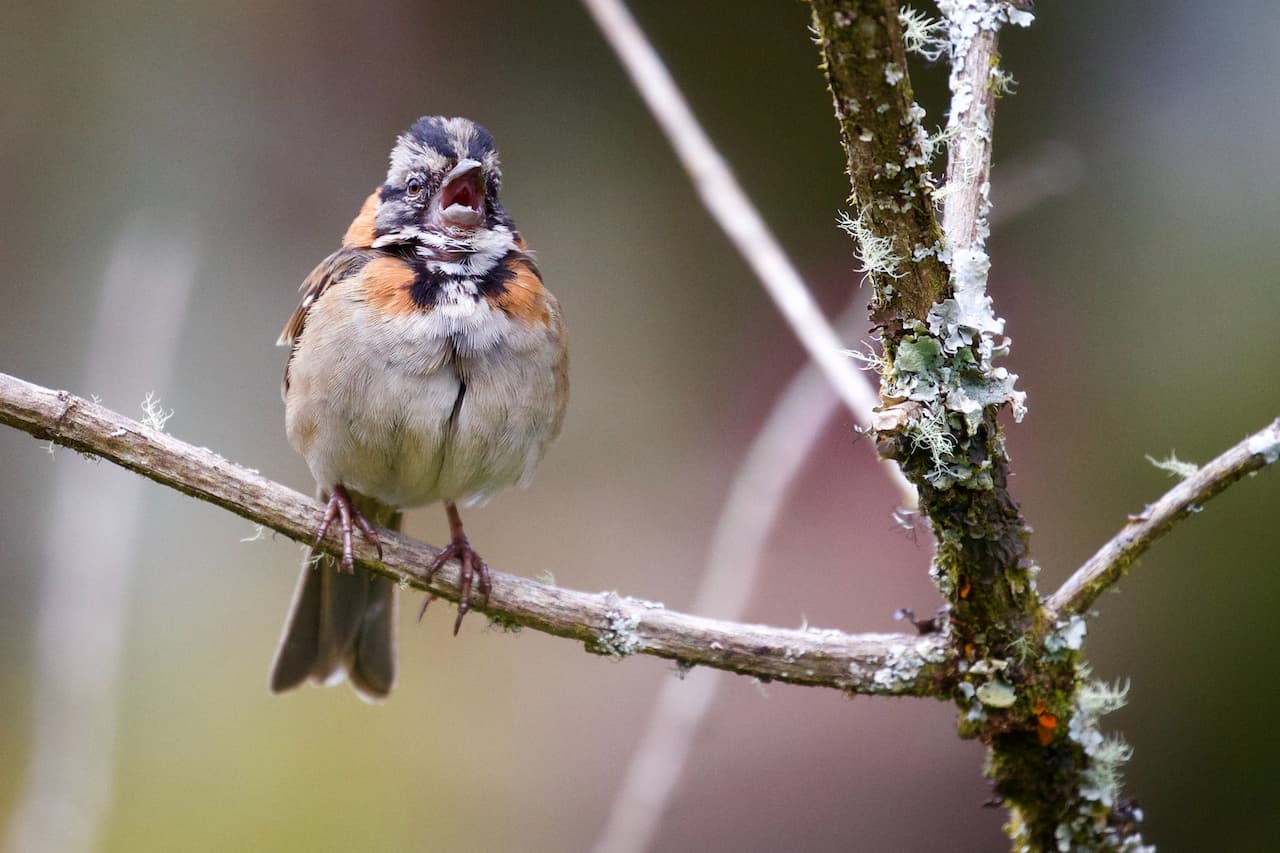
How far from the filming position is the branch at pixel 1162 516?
1.98 m

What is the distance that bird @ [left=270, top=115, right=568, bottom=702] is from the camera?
3.03 m

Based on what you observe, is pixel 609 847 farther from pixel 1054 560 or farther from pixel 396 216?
pixel 1054 560

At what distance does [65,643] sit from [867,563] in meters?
2.84

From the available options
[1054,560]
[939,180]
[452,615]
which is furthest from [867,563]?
[939,180]

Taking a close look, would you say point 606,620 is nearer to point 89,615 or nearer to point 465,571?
point 465,571

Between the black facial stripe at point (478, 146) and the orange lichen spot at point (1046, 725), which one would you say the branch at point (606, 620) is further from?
the black facial stripe at point (478, 146)

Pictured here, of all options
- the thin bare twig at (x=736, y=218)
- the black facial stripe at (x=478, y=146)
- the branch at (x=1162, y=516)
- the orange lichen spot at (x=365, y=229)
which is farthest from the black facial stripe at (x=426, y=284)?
the branch at (x=1162, y=516)

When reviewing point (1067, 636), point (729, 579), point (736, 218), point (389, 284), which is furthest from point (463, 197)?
point (1067, 636)

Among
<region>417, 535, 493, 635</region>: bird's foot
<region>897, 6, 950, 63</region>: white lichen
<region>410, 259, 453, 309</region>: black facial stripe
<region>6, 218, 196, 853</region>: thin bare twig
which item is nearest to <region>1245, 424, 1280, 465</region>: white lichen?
<region>897, 6, 950, 63</region>: white lichen

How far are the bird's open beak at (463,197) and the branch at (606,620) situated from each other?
1050 mm

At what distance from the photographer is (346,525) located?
9.06 feet

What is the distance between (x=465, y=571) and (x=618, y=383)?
272cm

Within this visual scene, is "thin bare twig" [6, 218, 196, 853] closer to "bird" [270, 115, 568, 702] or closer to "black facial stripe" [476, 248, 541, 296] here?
"bird" [270, 115, 568, 702]

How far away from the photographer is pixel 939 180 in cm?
215
